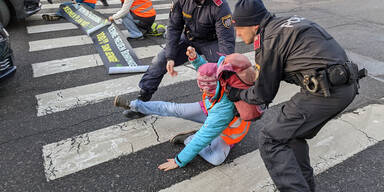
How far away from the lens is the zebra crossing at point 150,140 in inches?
115

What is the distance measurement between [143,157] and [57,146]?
98 centimetres

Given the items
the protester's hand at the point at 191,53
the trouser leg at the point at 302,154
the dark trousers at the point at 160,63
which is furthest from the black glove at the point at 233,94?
the dark trousers at the point at 160,63

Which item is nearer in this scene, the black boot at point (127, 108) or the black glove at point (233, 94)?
the black glove at point (233, 94)

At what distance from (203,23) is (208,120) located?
1.22 metres

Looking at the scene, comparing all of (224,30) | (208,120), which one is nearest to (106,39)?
(224,30)

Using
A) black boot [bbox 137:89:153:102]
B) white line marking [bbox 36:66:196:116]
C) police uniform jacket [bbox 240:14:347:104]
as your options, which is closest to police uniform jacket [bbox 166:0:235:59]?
black boot [bbox 137:89:153:102]

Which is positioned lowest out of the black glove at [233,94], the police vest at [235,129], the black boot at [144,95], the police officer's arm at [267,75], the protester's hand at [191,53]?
the black boot at [144,95]

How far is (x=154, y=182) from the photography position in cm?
285

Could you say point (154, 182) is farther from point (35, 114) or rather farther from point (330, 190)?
point (35, 114)

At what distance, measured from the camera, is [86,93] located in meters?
4.53

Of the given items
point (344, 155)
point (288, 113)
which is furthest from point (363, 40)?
point (288, 113)

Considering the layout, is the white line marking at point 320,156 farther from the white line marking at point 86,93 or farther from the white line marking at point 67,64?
the white line marking at point 67,64

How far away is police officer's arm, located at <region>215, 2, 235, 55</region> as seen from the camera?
333cm

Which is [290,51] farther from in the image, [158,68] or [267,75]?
[158,68]
